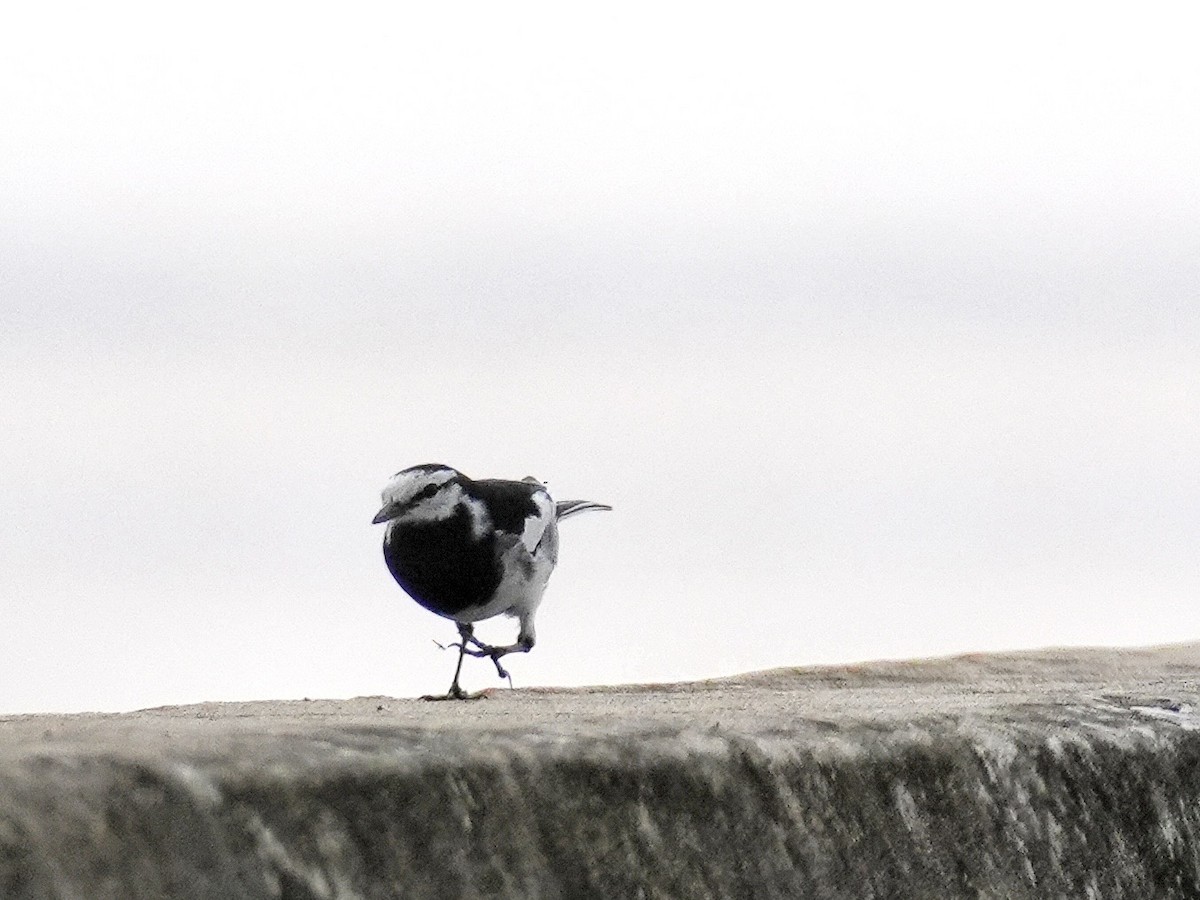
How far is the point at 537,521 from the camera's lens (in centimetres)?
400

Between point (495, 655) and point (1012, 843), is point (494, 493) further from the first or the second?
point (1012, 843)

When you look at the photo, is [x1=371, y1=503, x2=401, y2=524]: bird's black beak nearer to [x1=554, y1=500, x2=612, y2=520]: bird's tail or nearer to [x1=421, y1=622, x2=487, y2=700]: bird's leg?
[x1=421, y1=622, x2=487, y2=700]: bird's leg

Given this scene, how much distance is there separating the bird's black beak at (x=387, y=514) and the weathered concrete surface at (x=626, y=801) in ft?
5.09

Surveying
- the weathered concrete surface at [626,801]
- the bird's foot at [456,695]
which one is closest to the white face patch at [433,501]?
the bird's foot at [456,695]

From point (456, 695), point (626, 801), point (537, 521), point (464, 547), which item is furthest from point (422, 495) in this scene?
point (626, 801)

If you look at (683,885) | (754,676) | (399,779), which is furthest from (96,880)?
(754,676)

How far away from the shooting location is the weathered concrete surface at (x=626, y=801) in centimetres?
133

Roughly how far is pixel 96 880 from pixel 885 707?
1.08 metres

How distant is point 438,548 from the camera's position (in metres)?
3.83

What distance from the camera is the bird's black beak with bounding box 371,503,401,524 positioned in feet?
12.7

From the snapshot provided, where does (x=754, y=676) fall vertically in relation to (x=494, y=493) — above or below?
below

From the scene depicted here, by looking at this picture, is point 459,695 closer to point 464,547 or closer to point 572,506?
point 464,547

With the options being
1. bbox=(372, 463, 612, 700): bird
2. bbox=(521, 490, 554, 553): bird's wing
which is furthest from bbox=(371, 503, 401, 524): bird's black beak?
bbox=(521, 490, 554, 553): bird's wing

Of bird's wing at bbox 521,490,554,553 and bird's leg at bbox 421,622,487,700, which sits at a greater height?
bird's wing at bbox 521,490,554,553
